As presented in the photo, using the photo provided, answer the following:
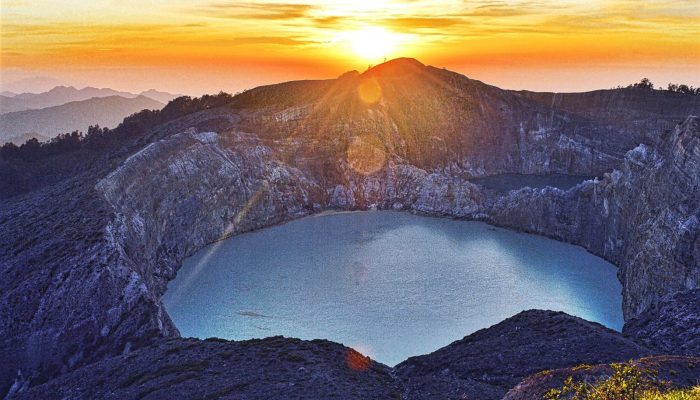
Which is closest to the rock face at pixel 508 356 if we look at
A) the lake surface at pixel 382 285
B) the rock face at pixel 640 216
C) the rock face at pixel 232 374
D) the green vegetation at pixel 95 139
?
the rock face at pixel 232 374

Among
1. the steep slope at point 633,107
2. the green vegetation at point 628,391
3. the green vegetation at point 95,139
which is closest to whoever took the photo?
the green vegetation at point 628,391

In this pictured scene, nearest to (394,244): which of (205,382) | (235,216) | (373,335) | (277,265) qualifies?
(277,265)

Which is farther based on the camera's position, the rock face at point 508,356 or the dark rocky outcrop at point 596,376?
the rock face at point 508,356

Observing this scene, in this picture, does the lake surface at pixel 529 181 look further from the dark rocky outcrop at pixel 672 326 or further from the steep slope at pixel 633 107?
the dark rocky outcrop at pixel 672 326

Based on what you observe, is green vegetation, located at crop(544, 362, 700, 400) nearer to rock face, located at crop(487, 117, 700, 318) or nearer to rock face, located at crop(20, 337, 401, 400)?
rock face, located at crop(20, 337, 401, 400)

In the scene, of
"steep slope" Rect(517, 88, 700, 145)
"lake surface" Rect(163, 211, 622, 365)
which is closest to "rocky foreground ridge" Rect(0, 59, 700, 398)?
"steep slope" Rect(517, 88, 700, 145)

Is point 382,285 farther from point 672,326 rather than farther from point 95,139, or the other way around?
point 95,139

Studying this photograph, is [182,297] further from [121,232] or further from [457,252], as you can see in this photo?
[457,252]
